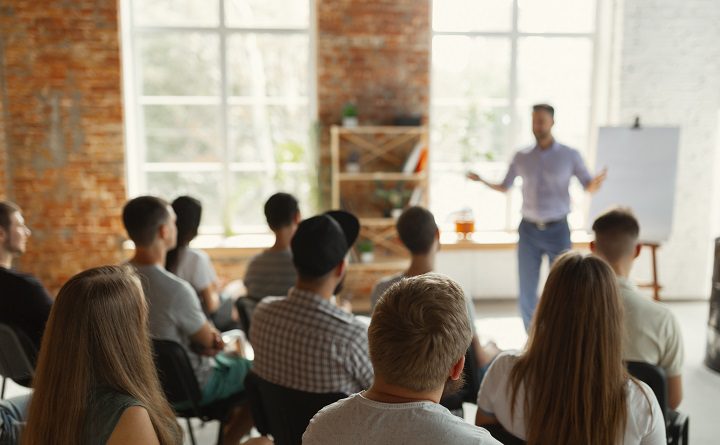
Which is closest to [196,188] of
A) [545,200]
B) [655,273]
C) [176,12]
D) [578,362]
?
[176,12]

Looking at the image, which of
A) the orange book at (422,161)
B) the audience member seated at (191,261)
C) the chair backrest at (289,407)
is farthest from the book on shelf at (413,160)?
the chair backrest at (289,407)

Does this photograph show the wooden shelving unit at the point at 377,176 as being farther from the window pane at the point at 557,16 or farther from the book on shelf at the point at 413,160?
the window pane at the point at 557,16

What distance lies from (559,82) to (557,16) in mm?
670

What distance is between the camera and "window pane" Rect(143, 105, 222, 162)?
6.61 meters

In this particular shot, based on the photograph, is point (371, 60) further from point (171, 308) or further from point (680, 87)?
point (171, 308)

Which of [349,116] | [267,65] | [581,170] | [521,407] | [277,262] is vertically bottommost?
[521,407]

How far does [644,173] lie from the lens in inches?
236

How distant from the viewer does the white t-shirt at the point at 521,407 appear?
5.81 ft

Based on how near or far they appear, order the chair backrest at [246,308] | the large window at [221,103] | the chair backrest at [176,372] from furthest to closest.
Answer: the large window at [221,103], the chair backrest at [246,308], the chair backrest at [176,372]

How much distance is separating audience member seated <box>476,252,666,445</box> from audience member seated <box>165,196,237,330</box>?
7.36ft

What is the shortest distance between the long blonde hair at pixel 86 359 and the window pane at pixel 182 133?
5.19 meters

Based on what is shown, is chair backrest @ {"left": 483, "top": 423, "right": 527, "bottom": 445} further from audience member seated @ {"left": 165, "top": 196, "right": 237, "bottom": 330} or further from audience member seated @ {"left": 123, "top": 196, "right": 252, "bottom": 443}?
audience member seated @ {"left": 165, "top": 196, "right": 237, "bottom": 330}

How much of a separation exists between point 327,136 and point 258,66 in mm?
1065

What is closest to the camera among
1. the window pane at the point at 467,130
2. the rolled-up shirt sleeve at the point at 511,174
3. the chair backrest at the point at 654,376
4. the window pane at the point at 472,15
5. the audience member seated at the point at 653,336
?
the chair backrest at the point at 654,376
